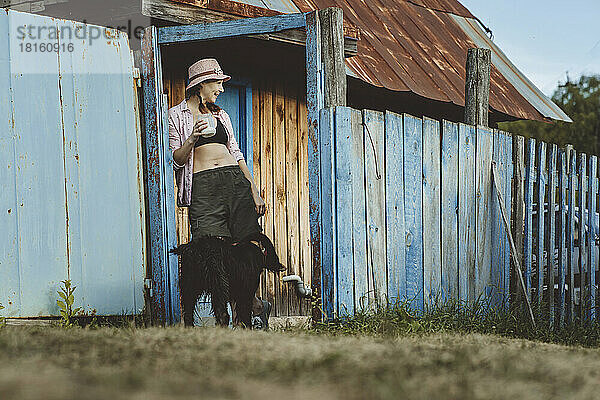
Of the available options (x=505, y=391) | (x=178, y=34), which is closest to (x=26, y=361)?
(x=505, y=391)

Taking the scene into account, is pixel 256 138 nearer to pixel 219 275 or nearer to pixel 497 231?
pixel 497 231

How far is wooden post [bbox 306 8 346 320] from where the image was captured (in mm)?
5406

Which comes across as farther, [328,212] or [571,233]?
[571,233]

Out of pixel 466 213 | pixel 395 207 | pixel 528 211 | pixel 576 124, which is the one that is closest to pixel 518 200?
pixel 528 211

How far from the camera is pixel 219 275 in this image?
545 centimetres

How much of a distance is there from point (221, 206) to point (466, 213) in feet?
7.07

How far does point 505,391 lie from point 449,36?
31.3ft

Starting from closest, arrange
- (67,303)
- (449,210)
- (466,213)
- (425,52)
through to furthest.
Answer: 1. (67,303)
2. (449,210)
3. (466,213)
4. (425,52)

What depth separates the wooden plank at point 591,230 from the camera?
838 centimetres

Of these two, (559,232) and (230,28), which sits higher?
(230,28)

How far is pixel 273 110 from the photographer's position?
8000mm

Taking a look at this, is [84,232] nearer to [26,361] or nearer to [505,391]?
[26,361]

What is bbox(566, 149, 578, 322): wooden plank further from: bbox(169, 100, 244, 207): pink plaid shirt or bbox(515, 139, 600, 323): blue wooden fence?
bbox(169, 100, 244, 207): pink plaid shirt

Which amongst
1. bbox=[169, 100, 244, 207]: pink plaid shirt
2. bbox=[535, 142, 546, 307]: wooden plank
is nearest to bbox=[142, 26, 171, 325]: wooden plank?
bbox=[169, 100, 244, 207]: pink plaid shirt
